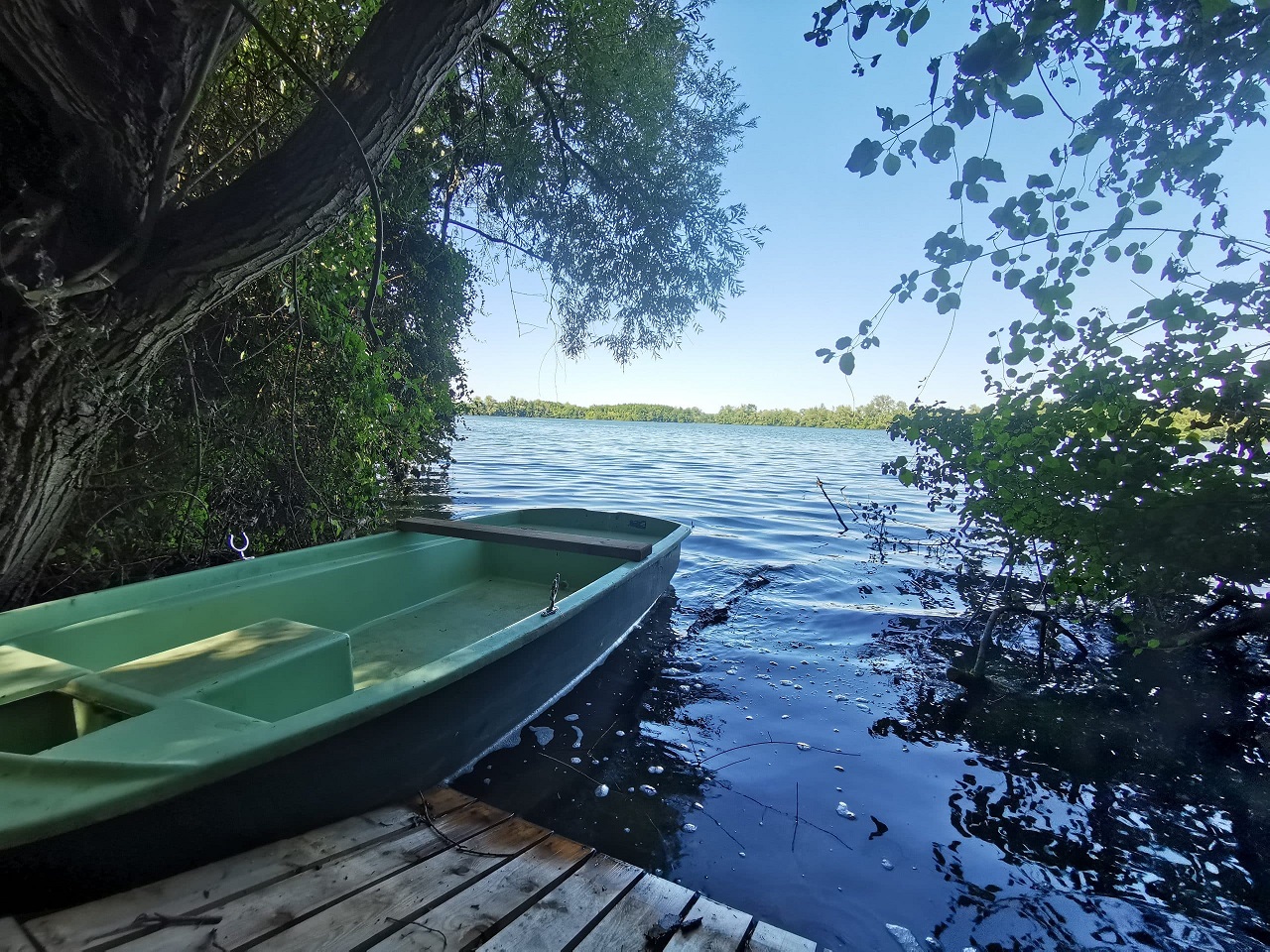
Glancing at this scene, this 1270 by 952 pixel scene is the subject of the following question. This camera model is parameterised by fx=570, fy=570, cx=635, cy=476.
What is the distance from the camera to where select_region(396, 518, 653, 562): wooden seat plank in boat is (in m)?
3.99

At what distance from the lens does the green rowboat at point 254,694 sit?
1.45m

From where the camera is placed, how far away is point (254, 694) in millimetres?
2314

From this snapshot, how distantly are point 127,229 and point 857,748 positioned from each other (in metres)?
4.56

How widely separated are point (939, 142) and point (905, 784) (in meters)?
3.18

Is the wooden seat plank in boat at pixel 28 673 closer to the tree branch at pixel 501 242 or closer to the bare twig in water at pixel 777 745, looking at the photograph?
the bare twig in water at pixel 777 745

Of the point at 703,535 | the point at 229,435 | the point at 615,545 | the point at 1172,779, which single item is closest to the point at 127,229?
the point at 229,435

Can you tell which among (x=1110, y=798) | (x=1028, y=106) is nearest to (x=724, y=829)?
(x=1110, y=798)

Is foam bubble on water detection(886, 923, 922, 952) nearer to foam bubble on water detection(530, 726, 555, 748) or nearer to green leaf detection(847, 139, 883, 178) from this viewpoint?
foam bubble on water detection(530, 726, 555, 748)

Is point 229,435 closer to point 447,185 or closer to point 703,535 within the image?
point 447,185

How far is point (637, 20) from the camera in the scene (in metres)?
5.80

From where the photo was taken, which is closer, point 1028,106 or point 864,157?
point 1028,106

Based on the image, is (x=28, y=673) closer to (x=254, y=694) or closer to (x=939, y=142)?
(x=254, y=694)

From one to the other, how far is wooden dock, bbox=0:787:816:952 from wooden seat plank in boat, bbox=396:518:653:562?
6.66 feet

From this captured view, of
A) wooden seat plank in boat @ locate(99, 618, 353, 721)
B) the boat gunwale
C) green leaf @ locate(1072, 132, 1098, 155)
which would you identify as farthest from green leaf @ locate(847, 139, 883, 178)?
wooden seat plank in boat @ locate(99, 618, 353, 721)
